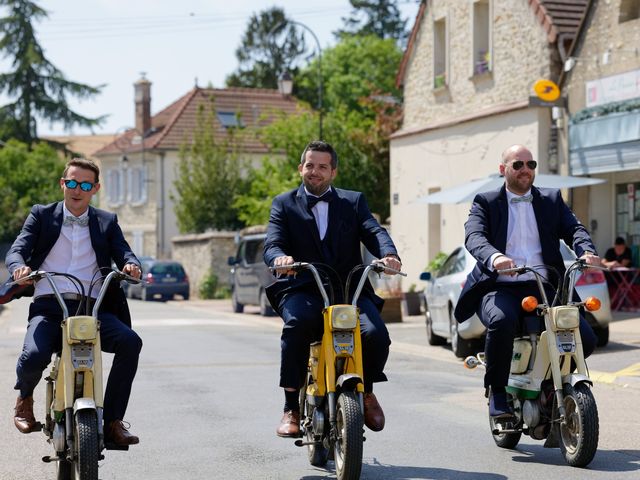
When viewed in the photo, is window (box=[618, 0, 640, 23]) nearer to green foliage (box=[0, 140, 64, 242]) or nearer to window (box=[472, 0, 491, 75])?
window (box=[472, 0, 491, 75])

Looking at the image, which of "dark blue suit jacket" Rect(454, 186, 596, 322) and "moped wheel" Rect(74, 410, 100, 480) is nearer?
"moped wheel" Rect(74, 410, 100, 480)

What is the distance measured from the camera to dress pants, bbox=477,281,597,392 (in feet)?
24.7

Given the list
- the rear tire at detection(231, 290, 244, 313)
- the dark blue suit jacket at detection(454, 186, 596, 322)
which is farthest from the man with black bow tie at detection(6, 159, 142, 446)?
the rear tire at detection(231, 290, 244, 313)

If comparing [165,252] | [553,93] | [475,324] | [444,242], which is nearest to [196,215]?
[165,252]

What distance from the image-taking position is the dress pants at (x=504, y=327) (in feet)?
24.7

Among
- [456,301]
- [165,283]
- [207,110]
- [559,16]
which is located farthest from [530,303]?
[207,110]

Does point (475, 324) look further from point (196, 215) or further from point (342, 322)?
point (196, 215)

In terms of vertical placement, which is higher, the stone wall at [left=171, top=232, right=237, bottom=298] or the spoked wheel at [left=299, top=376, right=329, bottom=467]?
the stone wall at [left=171, top=232, right=237, bottom=298]

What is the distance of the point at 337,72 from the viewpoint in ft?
213

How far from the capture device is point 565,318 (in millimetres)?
7328

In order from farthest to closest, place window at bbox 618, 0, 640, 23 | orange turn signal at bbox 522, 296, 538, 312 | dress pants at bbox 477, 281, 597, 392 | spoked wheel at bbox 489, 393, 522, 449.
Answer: window at bbox 618, 0, 640, 23 < spoked wheel at bbox 489, 393, 522, 449 < dress pants at bbox 477, 281, 597, 392 < orange turn signal at bbox 522, 296, 538, 312

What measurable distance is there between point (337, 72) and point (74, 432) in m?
59.4

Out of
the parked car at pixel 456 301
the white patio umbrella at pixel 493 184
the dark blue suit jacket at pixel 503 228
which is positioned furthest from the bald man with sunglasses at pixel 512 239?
the white patio umbrella at pixel 493 184

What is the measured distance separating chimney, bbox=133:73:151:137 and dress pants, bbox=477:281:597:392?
5693 cm
